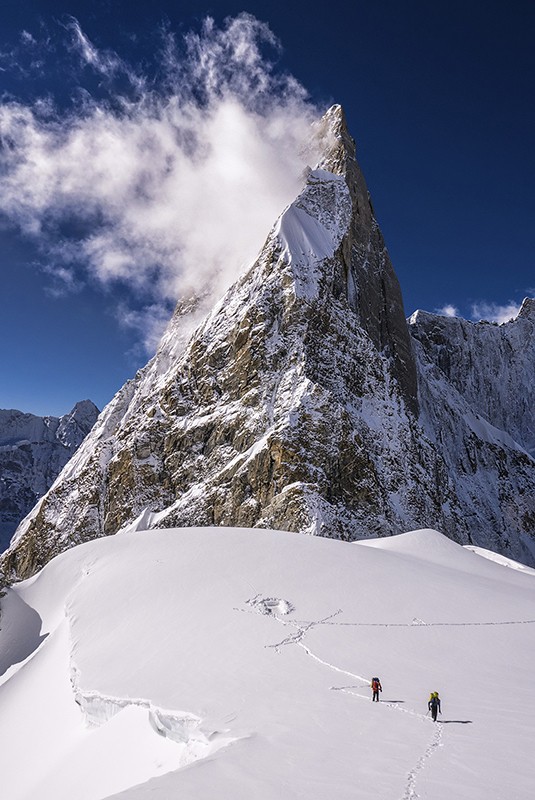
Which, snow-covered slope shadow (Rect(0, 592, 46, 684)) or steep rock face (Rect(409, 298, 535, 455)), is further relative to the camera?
steep rock face (Rect(409, 298, 535, 455))

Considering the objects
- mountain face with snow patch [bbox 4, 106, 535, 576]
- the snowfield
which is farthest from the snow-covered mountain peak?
the snowfield

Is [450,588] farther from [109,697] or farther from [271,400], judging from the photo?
[271,400]

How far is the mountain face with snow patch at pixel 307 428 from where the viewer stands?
2243 inches

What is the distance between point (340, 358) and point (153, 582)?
155ft

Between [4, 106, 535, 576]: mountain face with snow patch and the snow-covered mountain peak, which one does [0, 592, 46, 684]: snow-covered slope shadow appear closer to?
[4, 106, 535, 576]: mountain face with snow patch

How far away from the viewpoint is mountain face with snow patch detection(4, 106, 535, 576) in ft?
187

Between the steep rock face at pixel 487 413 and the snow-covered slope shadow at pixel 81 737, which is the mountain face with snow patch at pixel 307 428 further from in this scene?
the snow-covered slope shadow at pixel 81 737

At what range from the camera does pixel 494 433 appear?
10419 cm

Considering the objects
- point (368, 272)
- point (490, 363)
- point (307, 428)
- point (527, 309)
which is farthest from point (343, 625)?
point (527, 309)

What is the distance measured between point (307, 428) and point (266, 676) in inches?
1755

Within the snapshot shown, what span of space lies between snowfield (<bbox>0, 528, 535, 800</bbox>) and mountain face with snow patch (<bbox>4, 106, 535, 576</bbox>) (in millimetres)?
23832

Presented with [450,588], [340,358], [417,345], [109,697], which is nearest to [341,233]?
[340,358]

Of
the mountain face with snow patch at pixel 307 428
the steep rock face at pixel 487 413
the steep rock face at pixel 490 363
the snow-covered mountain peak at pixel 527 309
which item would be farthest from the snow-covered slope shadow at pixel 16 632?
the snow-covered mountain peak at pixel 527 309

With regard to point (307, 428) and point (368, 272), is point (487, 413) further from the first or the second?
point (307, 428)
